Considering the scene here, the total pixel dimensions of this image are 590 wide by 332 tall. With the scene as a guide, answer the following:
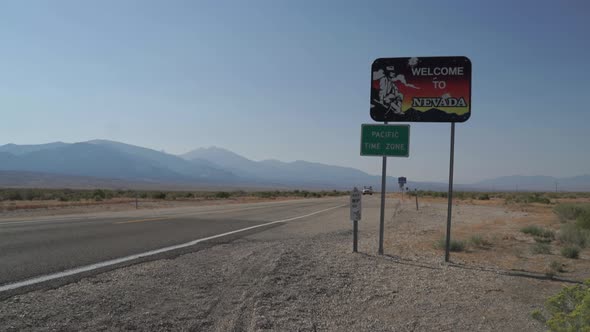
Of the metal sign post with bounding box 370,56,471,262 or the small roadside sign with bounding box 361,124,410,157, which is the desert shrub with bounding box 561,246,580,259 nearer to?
the metal sign post with bounding box 370,56,471,262

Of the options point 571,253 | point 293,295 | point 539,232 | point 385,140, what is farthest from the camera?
point 539,232

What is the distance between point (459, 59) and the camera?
9.69 metres

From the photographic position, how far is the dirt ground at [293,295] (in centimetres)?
515

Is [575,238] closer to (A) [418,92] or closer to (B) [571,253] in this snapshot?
(B) [571,253]

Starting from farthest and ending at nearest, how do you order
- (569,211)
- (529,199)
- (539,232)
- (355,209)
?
(529,199) < (569,211) < (539,232) < (355,209)

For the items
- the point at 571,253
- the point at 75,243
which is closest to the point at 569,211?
the point at 571,253

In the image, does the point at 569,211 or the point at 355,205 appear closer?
the point at 355,205

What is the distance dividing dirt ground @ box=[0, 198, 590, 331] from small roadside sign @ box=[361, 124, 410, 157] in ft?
7.49

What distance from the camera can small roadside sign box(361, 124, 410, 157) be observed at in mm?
9875

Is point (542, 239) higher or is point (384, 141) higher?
point (384, 141)

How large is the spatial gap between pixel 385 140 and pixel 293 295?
4.85m

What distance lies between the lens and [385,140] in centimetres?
999

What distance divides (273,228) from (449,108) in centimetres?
768

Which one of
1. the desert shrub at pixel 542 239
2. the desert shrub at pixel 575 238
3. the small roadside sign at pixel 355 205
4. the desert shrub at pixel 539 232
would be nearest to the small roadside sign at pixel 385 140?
the small roadside sign at pixel 355 205
